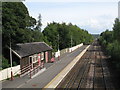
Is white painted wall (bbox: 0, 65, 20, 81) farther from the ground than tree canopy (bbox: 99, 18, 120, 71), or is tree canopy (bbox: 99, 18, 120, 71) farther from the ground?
→ tree canopy (bbox: 99, 18, 120, 71)

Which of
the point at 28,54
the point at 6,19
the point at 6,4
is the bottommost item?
the point at 28,54

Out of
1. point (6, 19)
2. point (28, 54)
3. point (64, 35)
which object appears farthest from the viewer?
point (64, 35)

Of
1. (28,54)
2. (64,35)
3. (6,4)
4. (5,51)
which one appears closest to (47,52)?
(28,54)

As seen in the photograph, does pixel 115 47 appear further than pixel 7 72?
Yes

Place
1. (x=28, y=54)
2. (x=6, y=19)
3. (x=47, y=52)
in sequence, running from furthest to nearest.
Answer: (x=47, y=52), (x=28, y=54), (x=6, y=19)

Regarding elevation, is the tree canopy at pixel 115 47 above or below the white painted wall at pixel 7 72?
above

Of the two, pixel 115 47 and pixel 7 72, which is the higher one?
pixel 115 47

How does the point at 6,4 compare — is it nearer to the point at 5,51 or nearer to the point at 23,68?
the point at 5,51

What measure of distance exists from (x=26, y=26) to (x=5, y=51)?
12.7 feet

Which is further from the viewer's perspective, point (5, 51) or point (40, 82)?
point (5, 51)

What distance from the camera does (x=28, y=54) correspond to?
27.2 meters

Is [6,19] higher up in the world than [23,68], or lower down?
higher up

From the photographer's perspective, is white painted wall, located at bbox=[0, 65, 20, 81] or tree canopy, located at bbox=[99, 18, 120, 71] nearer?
white painted wall, located at bbox=[0, 65, 20, 81]

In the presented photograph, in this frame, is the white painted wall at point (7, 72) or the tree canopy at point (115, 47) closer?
the white painted wall at point (7, 72)
